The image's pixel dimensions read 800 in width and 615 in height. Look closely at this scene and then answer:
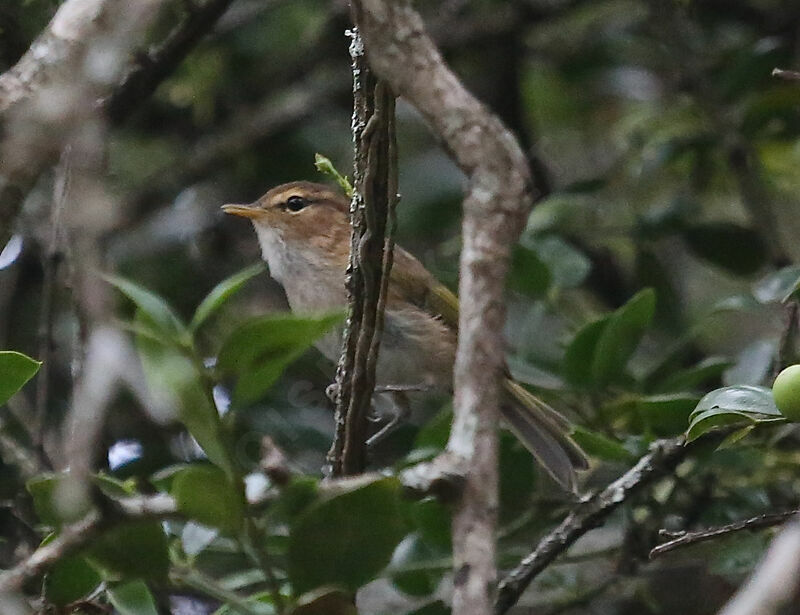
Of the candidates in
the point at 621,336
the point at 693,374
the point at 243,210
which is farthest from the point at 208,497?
the point at 243,210

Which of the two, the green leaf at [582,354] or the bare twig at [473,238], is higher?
the bare twig at [473,238]

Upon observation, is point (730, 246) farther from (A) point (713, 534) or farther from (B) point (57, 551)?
(B) point (57, 551)

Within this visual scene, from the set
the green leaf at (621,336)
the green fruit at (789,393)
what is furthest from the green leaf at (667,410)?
the green fruit at (789,393)

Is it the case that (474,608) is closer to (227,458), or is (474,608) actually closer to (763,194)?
(227,458)

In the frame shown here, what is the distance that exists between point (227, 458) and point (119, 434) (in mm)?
2058

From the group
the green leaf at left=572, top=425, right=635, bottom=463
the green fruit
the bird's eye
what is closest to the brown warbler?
the bird's eye

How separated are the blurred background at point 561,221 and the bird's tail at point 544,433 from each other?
0.07 meters

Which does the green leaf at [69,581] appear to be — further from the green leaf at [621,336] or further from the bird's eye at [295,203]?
the bird's eye at [295,203]

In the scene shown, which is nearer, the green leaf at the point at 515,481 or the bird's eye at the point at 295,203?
the green leaf at the point at 515,481

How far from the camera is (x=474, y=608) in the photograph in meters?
1.27

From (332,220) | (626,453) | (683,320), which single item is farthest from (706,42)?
(626,453)

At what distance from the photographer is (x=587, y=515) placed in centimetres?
247

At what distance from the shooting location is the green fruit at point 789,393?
196 centimetres

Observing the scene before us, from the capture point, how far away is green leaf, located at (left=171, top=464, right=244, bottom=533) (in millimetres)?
1754
